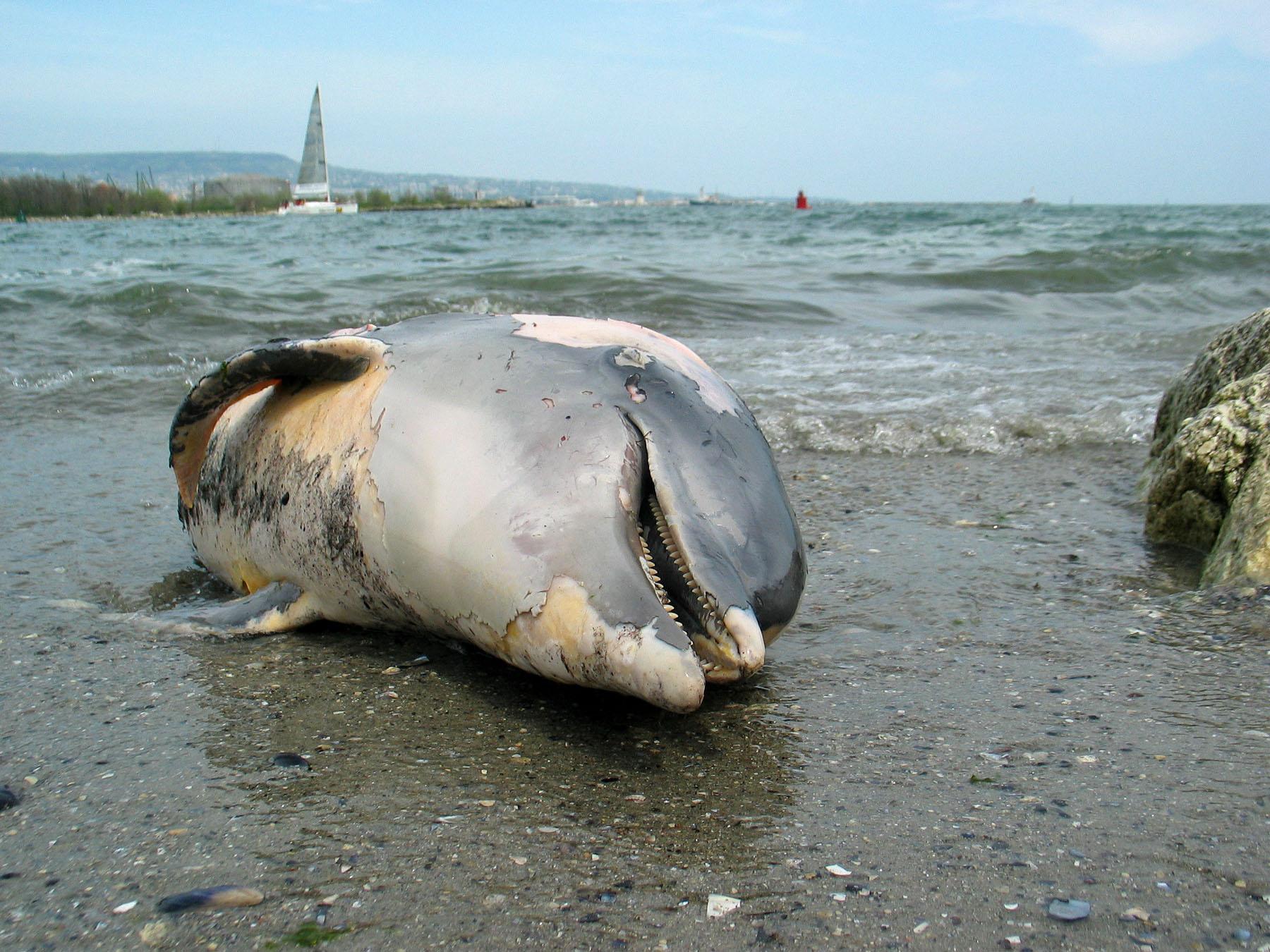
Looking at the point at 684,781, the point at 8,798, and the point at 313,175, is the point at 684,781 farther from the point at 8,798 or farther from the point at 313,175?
the point at 313,175

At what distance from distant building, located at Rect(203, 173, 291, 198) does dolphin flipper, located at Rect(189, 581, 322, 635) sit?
90.7 meters

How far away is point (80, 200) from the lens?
6550 cm

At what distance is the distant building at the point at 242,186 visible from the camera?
8875 centimetres

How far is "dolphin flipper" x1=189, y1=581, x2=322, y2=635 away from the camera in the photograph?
3.05 m

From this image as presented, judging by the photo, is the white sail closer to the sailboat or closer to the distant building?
the sailboat

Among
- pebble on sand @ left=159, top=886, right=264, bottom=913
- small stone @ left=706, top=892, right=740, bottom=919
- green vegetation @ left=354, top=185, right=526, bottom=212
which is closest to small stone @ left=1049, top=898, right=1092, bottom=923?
small stone @ left=706, top=892, right=740, bottom=919

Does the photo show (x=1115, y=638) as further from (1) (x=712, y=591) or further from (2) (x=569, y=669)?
(2) (x=569, y=669)

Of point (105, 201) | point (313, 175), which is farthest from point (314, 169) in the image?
point (105, 201)

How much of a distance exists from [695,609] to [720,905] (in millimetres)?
688

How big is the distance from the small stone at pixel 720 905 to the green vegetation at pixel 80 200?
69152 millimetres

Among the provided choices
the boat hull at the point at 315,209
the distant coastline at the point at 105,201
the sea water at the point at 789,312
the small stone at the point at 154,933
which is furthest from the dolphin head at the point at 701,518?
the boat hull at the point at 315,209

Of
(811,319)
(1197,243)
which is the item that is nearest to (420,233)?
(1197,243)

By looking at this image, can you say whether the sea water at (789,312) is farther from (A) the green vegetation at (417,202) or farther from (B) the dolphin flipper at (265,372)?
(A) the green vegetation at (417,202)

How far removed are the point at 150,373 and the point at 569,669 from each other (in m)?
6.42
